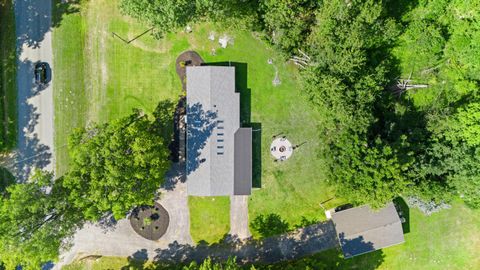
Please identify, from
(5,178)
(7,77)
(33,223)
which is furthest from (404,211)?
(7,77)

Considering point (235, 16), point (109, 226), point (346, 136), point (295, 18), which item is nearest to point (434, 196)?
point (346, 136)

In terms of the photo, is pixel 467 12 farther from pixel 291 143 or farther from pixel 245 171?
pixel 245 171

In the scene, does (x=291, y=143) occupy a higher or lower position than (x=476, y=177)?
higher

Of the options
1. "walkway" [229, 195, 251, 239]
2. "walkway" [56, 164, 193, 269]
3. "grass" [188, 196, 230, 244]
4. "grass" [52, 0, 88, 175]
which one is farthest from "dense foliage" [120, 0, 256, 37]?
"walkway" [229, 195, 251, 239]

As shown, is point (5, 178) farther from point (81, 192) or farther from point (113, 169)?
point (113, 169)

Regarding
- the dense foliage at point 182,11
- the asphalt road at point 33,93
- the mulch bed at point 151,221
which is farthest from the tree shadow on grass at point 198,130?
the asphalt road at point 33,93

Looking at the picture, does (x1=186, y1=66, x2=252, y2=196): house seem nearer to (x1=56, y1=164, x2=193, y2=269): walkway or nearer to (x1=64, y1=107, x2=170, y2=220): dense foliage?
(x1=56, y1=164, x2=193, y2=269): walkway
